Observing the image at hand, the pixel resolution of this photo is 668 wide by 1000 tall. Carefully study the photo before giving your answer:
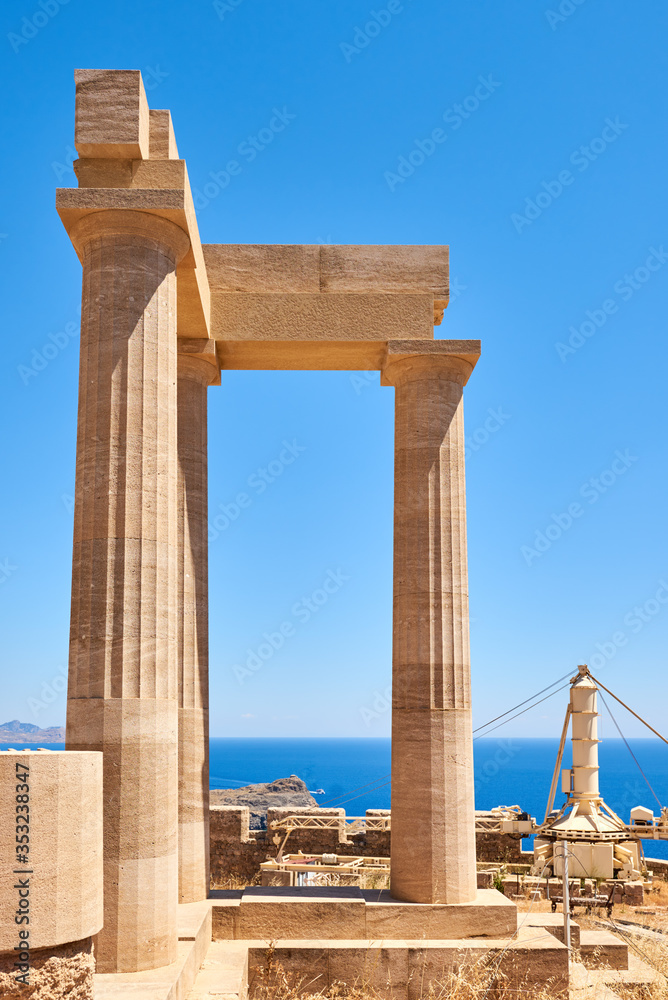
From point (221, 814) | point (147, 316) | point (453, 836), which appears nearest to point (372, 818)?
point (221, 814)

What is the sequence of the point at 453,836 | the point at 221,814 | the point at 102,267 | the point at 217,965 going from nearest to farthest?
1. the point at 102,267
2. the point at 217,965
3. the point at 453,836
4. the point at 221,814

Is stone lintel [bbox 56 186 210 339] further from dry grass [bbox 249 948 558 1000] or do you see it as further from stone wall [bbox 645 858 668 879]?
stone wall [bbox 645 858 668 879]

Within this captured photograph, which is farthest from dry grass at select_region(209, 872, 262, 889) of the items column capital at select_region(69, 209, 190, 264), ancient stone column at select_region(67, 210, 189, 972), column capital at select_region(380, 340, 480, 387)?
column capital at select_region(69, 209, 190, 264)

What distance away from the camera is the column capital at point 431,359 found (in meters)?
16.6

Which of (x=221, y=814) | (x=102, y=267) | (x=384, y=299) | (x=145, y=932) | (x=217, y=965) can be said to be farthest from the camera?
(x=221, y=814)

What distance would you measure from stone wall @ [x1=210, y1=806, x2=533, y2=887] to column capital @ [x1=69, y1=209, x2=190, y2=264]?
20799 mm

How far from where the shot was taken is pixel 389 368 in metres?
17.0

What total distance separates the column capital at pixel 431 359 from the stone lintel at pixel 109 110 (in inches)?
227

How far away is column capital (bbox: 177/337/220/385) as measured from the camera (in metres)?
16.8

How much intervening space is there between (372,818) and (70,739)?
2060 cm

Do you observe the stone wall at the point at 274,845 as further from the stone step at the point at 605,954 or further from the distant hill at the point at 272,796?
the distant hill at the point at 272,796

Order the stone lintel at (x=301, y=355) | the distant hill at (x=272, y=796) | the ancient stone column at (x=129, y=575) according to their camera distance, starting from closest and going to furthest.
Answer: the ancient stone column at (x=129, y=575)
the stone lintel at (x=301, y=355)
the distant hill at (x=272, y=796)

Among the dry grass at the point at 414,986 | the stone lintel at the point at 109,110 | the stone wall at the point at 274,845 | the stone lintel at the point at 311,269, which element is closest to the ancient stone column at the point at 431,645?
the dry grass at the point at 414,986

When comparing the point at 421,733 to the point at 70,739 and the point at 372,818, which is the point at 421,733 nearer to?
the point at 70,739
